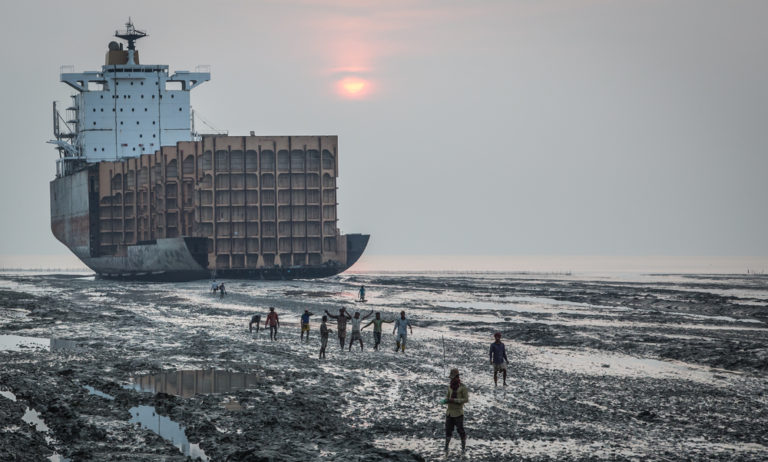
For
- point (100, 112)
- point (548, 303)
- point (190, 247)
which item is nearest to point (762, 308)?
point (548, 303)

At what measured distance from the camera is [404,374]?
2284cm

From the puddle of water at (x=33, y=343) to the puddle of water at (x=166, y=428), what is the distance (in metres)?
11.3

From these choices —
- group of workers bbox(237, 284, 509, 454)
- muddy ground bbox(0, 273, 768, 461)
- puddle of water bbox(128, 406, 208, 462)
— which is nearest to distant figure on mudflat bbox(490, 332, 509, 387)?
group of workers bbox(237, 284, 509, 454)

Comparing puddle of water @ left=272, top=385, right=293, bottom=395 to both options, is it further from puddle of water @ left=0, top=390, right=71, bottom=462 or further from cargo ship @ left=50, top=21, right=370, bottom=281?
cargo ship @ left=50, top=21, right=370, bottom=281

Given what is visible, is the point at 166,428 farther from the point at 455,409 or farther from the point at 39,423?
the point at 455,409

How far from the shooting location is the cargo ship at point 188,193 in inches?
2950

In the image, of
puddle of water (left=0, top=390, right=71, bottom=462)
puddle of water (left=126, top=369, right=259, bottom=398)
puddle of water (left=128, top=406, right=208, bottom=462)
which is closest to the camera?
puddle of water (left=0, top=390, right=71, bottom=462)

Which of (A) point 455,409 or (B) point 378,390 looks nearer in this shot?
(A) point 455,409

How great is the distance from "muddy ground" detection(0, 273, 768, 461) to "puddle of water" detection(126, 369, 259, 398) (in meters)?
0.07

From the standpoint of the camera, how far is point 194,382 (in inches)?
826

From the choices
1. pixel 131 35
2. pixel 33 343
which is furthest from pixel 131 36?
pixel 33 343

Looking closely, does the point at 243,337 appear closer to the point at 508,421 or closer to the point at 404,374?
the point at 404,374

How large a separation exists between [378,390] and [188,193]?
61.8 metres

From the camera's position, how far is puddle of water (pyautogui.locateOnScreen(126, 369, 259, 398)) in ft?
64.8
